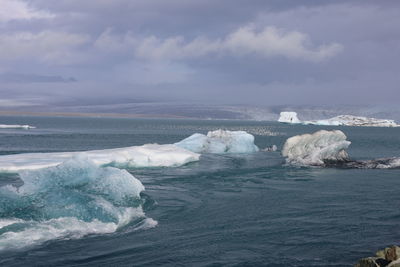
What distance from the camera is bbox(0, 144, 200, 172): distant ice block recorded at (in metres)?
26.6

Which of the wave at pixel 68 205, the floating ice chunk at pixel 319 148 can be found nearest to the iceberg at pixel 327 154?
the floating ice chunk at pixel 319 148

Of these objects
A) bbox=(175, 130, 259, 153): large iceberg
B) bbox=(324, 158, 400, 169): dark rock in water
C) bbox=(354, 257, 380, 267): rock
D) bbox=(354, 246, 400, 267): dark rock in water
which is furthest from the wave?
bbox=(175, 130, 259, 153): large iceberg

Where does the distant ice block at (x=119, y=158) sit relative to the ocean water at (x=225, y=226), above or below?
above

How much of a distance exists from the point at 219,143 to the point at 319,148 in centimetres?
1252

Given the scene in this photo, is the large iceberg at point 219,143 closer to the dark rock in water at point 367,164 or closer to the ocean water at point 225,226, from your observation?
the dark rock in water at point 367,164

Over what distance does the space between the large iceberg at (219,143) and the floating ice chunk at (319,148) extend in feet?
31.1

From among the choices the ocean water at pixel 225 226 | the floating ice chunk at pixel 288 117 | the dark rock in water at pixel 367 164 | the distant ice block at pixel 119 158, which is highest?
the floating ice chunk at pixel 288 117

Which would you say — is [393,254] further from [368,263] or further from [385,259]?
[368,263]

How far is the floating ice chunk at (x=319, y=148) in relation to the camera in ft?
111

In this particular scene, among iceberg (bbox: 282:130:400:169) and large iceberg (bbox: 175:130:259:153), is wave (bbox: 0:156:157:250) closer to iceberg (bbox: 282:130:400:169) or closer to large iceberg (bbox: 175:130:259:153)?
iceberg (bbox: 282:130:400:169)

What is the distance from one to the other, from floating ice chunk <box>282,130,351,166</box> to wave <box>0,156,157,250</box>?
20.1m

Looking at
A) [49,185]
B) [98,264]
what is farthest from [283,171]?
[98,264]

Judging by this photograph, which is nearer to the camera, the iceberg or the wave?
the wave

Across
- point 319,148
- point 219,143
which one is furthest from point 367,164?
point 219,143
